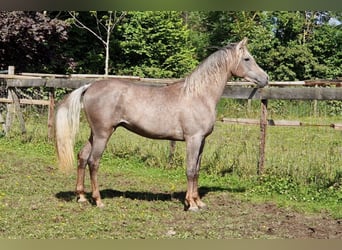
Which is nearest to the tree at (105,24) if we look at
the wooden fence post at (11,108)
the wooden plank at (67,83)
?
the wooden fence post at (11,108)

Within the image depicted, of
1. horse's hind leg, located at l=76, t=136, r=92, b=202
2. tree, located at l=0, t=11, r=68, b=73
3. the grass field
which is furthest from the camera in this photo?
tree, located at l=0, t=11, r=68, b=73

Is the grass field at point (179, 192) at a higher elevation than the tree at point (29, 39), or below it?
below

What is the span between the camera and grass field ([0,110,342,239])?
408 cm

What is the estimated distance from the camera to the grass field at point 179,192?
4082 mm

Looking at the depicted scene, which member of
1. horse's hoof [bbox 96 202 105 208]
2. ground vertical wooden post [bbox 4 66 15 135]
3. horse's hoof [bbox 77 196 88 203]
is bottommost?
ground vertical wooden post [bbox 4 66 15 135]

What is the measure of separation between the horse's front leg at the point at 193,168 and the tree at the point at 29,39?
8.48 metres

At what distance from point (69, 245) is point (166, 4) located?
27.4 inches

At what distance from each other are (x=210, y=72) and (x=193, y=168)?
3.69 feet

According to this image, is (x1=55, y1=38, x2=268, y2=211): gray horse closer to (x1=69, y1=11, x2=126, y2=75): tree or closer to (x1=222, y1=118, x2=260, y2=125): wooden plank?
(x1=222, y1=118, x2=260, y2=125): wooden plank

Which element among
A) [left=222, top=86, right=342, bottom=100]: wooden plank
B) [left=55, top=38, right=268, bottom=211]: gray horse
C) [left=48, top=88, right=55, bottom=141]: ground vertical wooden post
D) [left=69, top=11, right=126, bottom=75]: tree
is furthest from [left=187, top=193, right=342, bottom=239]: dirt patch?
[left=69, top=11, right=126, bottom=75]: tree

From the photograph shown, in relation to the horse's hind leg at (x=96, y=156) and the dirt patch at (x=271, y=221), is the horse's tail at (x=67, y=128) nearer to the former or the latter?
the horse's hind leg at (x=96, y=156)

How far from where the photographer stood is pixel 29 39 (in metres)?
12.9

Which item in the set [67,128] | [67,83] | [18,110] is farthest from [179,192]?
[18,110]

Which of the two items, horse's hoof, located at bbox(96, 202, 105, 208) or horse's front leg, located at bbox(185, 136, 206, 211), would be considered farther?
horse's front leg, located at bbox(185, 136, 206, 211)
